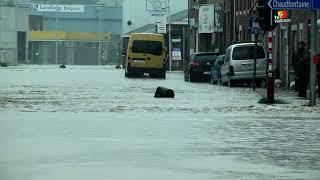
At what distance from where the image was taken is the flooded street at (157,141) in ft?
37.6

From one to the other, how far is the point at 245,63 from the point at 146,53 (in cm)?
1585

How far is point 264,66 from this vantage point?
1609 inches

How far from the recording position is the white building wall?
438 ft

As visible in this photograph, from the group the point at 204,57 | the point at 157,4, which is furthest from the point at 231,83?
the point at 157,4

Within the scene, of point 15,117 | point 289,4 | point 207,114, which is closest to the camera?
point 15,117

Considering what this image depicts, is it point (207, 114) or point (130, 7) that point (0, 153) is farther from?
point (130, 7)

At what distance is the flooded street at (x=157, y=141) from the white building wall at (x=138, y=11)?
108 m

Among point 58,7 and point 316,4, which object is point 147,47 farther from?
point 58,7

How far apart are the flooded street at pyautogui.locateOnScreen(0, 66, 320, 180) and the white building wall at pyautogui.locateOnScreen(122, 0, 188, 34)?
355 ft

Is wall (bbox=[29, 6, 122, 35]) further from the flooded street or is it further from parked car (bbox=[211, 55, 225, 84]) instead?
the flooded street

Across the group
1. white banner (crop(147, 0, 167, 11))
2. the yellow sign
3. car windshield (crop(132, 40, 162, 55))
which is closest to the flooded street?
car windshield (crop(132, 40, 162, 55))

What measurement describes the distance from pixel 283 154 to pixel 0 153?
3842mm

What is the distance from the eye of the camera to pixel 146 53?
185 feet

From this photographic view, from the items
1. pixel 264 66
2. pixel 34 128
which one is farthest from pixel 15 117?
pixel 264 66
